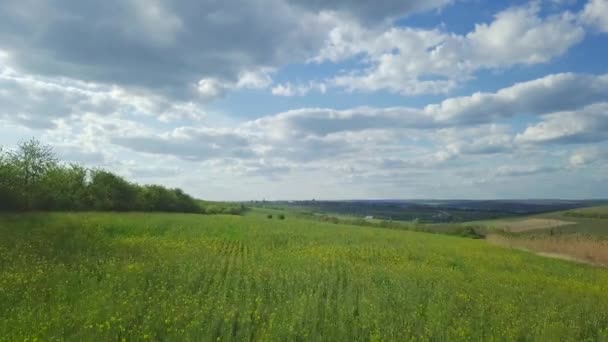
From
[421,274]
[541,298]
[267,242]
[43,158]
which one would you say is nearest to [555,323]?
[541,298]

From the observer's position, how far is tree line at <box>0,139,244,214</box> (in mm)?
36406

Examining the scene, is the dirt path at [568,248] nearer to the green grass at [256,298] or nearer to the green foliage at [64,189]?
the green grass at [256,298]

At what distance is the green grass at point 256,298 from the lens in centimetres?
976

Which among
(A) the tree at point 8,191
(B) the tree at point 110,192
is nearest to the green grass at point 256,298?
(A) the tree at point 8,191

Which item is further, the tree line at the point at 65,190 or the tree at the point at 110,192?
the tree at the point at 110,192

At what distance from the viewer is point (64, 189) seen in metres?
49.8

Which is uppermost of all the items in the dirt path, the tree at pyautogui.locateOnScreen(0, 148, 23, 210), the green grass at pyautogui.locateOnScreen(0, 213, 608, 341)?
the tree at pyautogui.locateOnScreen(0, 148, 23, 210)

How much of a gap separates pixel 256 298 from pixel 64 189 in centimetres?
4545

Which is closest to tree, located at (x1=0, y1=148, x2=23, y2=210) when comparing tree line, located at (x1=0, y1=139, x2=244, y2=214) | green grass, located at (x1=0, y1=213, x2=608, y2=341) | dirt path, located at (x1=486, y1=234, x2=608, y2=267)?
tree line, located at (x1=0, y1=139, x2=244, y2=214)

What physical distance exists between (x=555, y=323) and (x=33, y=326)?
43.3 ft

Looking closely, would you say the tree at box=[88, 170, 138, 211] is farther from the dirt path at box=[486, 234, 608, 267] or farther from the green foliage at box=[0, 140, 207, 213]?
the dirt path at box=[486, 234, 608, 267]

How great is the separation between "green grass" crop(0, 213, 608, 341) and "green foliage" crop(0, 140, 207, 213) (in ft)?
53.4

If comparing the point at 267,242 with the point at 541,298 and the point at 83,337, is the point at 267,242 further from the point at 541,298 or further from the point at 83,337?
the point at 83,337

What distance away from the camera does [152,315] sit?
33.2ft
